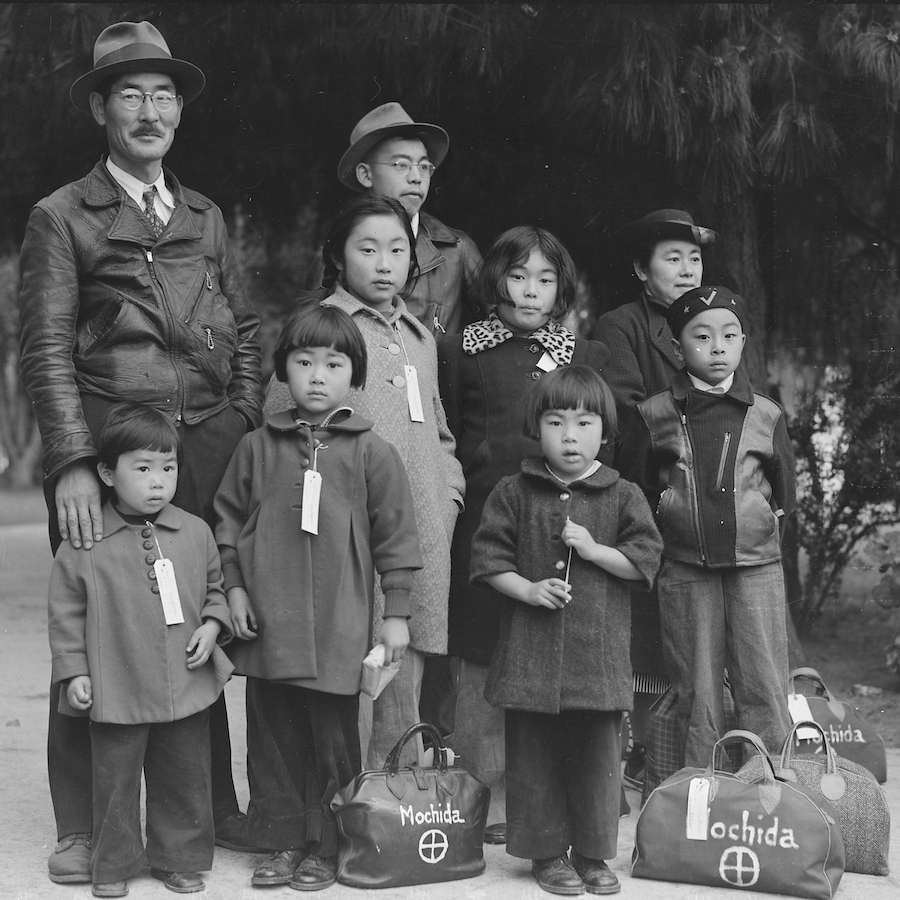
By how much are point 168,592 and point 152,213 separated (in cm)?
98

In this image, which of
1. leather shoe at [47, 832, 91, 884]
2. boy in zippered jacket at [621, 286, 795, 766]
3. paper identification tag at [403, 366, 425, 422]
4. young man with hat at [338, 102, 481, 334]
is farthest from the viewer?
young man with hat at [338, 102, 481, 334]

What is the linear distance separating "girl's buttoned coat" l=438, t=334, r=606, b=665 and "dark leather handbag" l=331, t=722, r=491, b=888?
482mm

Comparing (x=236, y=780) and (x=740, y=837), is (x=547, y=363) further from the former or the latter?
(x=236, y=780)

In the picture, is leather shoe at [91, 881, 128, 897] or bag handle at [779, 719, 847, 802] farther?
bag handle at [779, 719, 847, 802]

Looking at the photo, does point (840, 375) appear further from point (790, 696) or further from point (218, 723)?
point (218, 723)

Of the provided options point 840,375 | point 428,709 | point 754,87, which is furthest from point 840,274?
point 428,709

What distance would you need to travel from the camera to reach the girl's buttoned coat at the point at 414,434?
3305 mm

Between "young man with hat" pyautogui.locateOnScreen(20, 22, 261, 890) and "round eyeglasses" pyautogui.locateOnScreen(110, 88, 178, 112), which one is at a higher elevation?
"round eyeglasses" pyautogui.locateOnScreen(110, 88, 178, 112)

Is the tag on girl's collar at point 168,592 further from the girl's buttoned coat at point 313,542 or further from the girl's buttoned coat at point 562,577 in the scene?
the girl's buttoned coat at point 562,577

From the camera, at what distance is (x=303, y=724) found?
316cm

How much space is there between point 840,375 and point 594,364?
2.47 metres

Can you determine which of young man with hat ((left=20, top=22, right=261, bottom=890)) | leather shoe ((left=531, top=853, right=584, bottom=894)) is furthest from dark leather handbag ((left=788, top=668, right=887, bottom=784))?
young man with hat ((left=20, top=22, right=261, bottom=890))

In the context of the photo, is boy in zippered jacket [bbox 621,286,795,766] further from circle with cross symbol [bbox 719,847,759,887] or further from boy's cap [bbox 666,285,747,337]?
circle with cross symbol [bbox 719,847,759,887]

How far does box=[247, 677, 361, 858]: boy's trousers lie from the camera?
311cm
